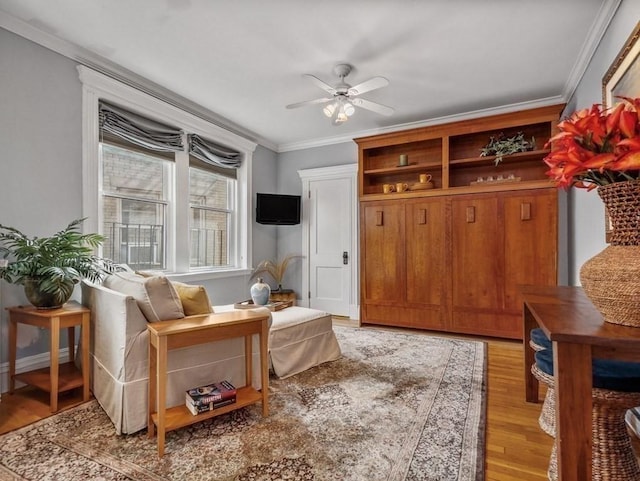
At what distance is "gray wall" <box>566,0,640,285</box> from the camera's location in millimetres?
2129

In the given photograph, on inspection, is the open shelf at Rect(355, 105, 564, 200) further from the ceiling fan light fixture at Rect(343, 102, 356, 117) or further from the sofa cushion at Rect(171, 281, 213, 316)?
the sofa cushion at Rect(171, 281, 213, 316)

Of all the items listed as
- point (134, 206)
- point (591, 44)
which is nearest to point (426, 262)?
point (591, 44)

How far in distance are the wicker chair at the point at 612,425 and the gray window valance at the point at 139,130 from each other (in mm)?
3865

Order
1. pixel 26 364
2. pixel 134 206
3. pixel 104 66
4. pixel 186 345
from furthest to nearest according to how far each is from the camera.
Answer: pixel 134 206 < pixel 104 66 < pixel 26 364 < pixel 186 345

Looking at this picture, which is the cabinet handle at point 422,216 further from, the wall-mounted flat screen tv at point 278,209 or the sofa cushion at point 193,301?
the sofa cushion at point 193,301

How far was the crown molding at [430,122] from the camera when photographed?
12.5ft

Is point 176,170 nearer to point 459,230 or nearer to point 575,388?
point 459,230

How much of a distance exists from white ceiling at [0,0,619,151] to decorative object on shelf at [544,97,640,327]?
1.82m

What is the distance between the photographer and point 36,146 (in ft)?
8.57

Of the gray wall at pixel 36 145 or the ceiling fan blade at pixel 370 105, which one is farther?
the ceiling fan blade at pixel 370 105

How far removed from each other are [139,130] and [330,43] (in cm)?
208

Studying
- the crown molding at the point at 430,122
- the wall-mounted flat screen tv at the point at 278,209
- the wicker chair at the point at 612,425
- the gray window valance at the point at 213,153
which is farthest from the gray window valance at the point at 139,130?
the wicker chair at the point at 612,425

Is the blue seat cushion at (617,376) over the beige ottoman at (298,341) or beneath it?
over

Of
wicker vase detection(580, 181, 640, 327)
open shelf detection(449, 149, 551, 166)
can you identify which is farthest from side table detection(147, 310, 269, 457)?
open shelf detection(449, 149, 551, 166)
